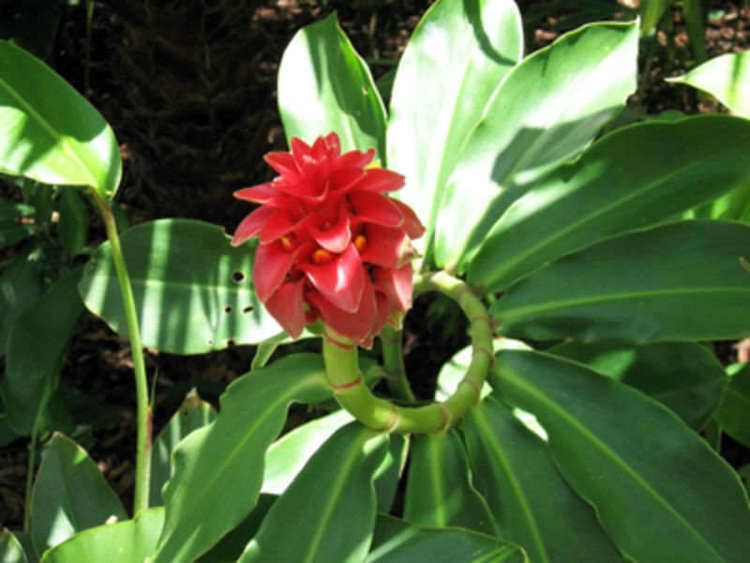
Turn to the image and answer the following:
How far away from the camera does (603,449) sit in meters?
1.07

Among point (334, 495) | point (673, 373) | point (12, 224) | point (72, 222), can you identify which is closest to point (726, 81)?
point (673, 373)

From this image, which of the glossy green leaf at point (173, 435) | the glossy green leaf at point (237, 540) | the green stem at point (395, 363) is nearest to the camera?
the glossy green leaf at point (237, 540)

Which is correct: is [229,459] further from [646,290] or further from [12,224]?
[12,224]

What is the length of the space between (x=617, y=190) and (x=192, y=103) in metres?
0.87

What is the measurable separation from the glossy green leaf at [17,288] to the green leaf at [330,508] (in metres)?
0.96

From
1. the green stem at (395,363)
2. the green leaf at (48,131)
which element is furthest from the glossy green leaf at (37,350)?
the green stem at (395,363)

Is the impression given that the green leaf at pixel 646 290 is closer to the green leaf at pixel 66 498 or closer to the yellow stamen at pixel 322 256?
the yellow stamen at pixel 322 256

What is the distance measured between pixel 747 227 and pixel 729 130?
115 millimetres

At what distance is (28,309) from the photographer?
1716 millimetres

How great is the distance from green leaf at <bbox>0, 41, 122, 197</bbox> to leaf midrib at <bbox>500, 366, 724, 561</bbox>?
1.83 feet

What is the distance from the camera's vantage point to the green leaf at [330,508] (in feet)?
→ 3.32

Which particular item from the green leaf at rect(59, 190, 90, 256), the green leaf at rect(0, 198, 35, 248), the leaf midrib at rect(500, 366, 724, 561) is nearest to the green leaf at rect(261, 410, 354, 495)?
the leaf midrib at rect(500, 366, 724, 561)

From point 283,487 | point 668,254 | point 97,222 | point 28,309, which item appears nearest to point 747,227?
point 668,254

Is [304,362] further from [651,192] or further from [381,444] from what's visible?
[651,192]
